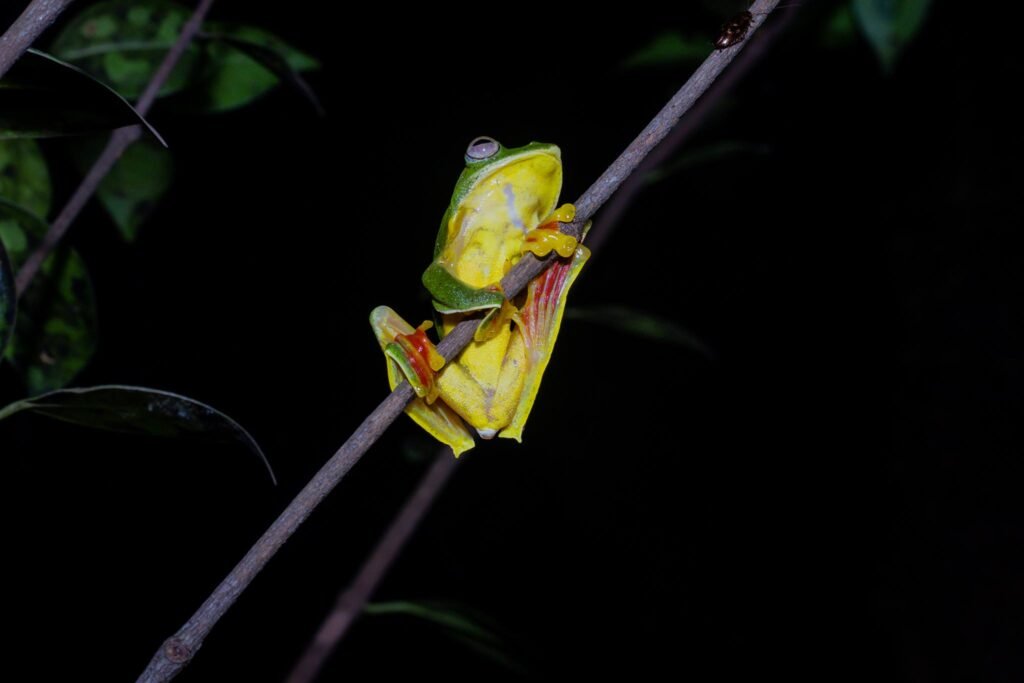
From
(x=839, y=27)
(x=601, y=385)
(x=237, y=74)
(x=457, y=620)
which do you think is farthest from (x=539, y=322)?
(x=601, y=385)

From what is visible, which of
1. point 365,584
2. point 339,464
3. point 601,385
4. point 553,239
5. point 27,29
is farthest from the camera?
point 601,385

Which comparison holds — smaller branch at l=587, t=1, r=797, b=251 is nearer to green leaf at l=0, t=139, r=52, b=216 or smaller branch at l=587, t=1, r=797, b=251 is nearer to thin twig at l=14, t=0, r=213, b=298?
thin twig at l=14, t=0, r=213, b=298

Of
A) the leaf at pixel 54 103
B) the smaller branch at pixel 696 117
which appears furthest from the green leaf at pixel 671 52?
the leaf at pixel 54 103

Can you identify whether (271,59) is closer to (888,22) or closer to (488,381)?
(488,381)

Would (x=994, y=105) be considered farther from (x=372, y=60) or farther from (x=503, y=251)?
(x=503, y=251)

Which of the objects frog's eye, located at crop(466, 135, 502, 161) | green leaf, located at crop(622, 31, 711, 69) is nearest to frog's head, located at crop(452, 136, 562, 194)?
frog's eye, located at crop(466, 135, 502, 161)

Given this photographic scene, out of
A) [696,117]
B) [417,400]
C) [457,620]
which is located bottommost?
[457,620]

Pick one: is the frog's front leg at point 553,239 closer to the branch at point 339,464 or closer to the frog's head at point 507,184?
the branch at point 339,464
